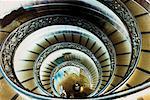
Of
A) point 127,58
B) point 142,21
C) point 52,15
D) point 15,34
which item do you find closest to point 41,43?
point 52,15

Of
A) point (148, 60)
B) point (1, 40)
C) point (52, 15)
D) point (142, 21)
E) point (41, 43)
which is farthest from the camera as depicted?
point (41, 43)

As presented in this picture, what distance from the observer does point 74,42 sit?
9.39 m

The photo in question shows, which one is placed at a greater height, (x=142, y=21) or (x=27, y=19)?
(x=27, y=19)

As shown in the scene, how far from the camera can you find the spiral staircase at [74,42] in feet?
20.5

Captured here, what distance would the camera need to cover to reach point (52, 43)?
Answer: 9109mm

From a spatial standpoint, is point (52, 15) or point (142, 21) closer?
point (142, 21)

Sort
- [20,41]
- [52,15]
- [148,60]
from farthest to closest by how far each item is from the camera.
Result: 1. [52,15]
2. [20,41]
3. [148,60]

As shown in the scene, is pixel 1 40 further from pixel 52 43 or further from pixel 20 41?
pixel 52 43

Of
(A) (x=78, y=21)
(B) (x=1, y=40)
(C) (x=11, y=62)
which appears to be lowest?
(C) (x=11, y=62)

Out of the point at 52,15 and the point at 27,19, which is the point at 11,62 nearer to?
the point at 27,19

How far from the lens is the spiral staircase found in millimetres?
6238

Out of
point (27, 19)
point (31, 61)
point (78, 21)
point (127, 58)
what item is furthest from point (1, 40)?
point (127, 58)

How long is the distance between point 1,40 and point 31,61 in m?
1.80

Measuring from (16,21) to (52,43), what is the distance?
1.77 m
